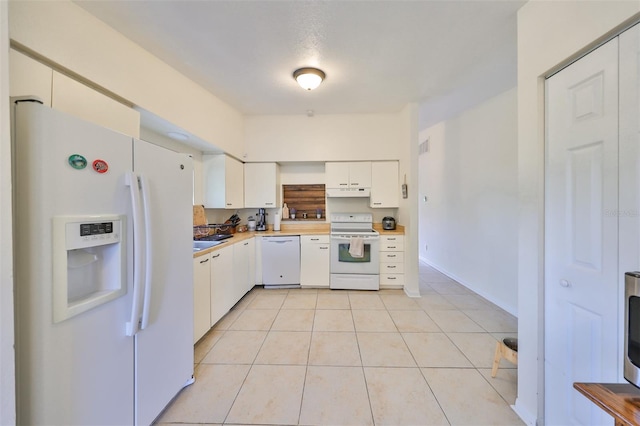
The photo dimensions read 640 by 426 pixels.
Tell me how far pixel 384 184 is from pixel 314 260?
170 cm

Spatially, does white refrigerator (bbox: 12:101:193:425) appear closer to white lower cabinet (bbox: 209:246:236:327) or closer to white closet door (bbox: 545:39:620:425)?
white lower cabinet (bbox: 209:246:236:327)

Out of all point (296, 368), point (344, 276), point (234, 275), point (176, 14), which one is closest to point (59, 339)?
point (296, 368)

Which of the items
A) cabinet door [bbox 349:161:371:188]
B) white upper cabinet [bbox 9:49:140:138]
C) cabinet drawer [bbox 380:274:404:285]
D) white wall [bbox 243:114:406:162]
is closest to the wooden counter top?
white upper cabinet [bbox 9:49:140:138]

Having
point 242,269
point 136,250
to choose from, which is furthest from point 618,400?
point 242,269

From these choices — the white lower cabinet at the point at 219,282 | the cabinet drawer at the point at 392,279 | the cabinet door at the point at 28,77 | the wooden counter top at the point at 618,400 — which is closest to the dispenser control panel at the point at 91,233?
the cabinet door at the point at 28,77

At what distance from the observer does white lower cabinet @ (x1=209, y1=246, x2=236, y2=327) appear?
229 cm

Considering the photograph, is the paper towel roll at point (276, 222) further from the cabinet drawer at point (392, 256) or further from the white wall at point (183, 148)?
the cabinet drawer at point (392, 256)

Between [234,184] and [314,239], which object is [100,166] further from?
[314,239]

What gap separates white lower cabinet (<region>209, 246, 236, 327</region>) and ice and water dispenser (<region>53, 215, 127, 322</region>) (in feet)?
3.97

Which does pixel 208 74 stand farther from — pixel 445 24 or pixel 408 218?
pixel 408 218

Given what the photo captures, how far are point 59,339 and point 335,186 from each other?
10.6 feet

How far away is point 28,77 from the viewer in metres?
1.17

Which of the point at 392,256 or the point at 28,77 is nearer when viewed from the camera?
the point at 28,77

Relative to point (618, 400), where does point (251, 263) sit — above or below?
below
